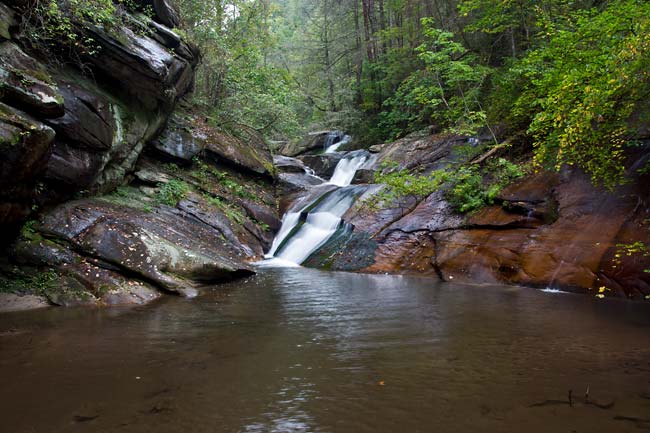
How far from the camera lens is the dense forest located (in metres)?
6.34

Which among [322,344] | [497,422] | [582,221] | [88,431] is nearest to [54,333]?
[88,431]

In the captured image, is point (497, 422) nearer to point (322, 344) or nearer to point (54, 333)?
point (322, 344)

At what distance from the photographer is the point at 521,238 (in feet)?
30.3

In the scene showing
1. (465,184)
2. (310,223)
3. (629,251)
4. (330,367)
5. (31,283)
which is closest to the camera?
(330,367)

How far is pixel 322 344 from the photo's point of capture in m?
4.81

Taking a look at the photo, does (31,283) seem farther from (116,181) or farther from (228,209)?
(228,209)

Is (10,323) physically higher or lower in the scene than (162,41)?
lower

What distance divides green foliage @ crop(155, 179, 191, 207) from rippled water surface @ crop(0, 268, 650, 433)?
546cm

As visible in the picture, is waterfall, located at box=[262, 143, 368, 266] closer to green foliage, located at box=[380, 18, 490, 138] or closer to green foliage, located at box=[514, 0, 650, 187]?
green foliage, located at box=[380, 18, 490, 138]

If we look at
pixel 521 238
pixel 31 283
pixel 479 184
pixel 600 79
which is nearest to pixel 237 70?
pixel 479 184

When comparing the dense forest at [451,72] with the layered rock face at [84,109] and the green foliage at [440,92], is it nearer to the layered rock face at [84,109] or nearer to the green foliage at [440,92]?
the green foliage at [440,92]

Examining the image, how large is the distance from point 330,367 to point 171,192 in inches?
371

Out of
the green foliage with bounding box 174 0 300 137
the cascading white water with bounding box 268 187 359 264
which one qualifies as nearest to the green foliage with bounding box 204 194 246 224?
the cascading white water with bounding box 268 187 359 264

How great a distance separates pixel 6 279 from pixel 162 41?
744 cm
